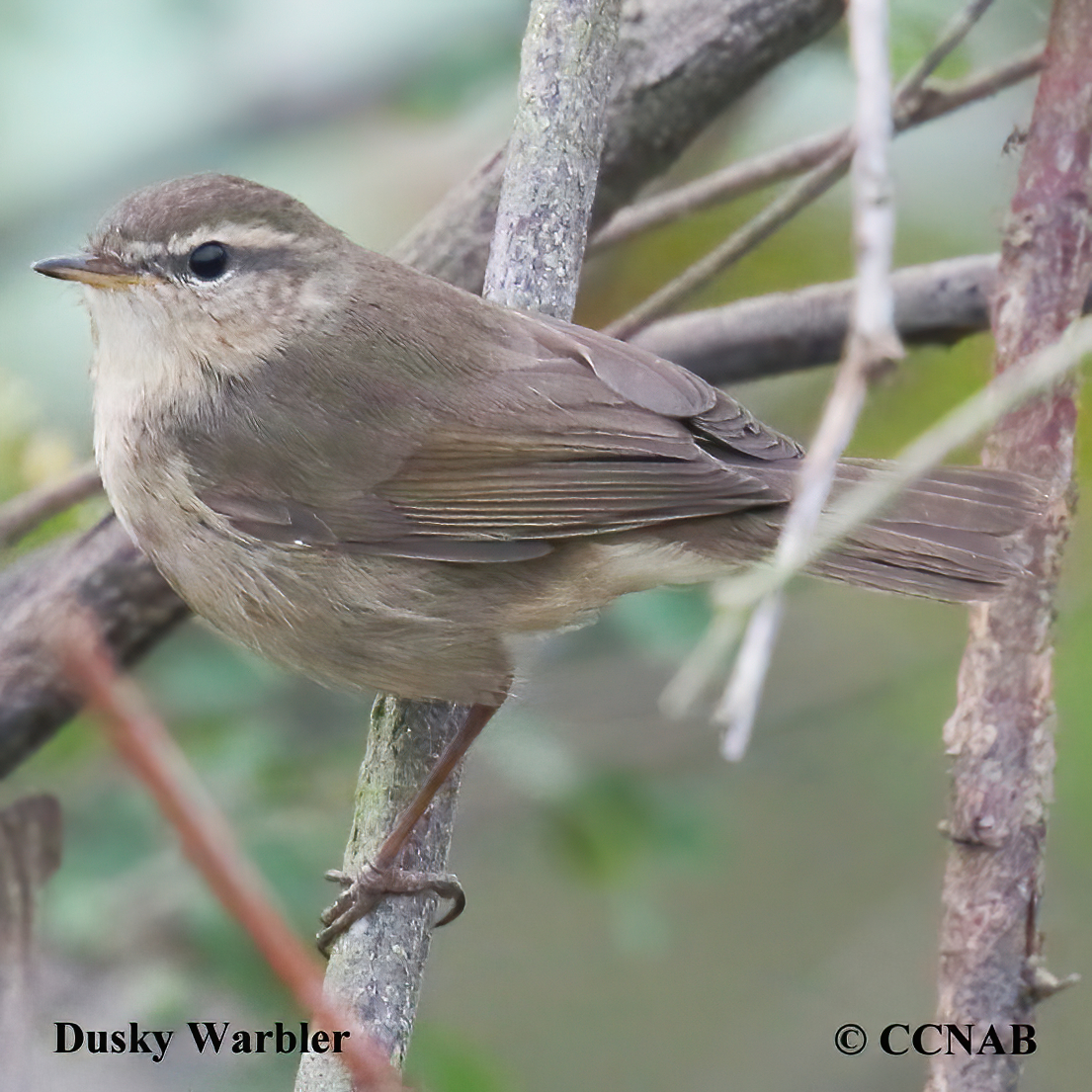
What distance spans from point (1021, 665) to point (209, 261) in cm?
188

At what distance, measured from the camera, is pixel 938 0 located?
343 cm

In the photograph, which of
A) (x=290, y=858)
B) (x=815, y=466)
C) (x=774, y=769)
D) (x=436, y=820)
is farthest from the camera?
(x=774, y=769)

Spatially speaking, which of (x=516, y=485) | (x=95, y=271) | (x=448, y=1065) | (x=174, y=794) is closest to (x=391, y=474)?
(x=516, y=485)

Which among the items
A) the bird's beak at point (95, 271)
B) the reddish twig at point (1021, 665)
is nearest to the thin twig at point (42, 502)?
the bird's beak at point (95, 271)

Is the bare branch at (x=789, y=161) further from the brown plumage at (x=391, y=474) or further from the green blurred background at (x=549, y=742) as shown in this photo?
the brown plumage at (x=391, y=474)

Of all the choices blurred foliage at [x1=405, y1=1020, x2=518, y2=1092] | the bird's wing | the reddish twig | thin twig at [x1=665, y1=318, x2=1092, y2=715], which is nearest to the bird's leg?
blurred foliage at [x1=405, y1=1020, x2=518, y2=1092]

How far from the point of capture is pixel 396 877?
2.78m

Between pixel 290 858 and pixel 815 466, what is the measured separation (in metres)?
2.31

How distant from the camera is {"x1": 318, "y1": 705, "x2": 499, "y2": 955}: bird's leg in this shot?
2717mm

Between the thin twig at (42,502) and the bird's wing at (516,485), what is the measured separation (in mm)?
686

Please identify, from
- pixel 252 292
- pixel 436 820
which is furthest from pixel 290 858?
pixel 252 292

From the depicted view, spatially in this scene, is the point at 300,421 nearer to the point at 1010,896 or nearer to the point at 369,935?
the point at 369,935

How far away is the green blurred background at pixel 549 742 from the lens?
337 cm

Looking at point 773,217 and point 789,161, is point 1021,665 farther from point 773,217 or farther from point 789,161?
point 789,161
